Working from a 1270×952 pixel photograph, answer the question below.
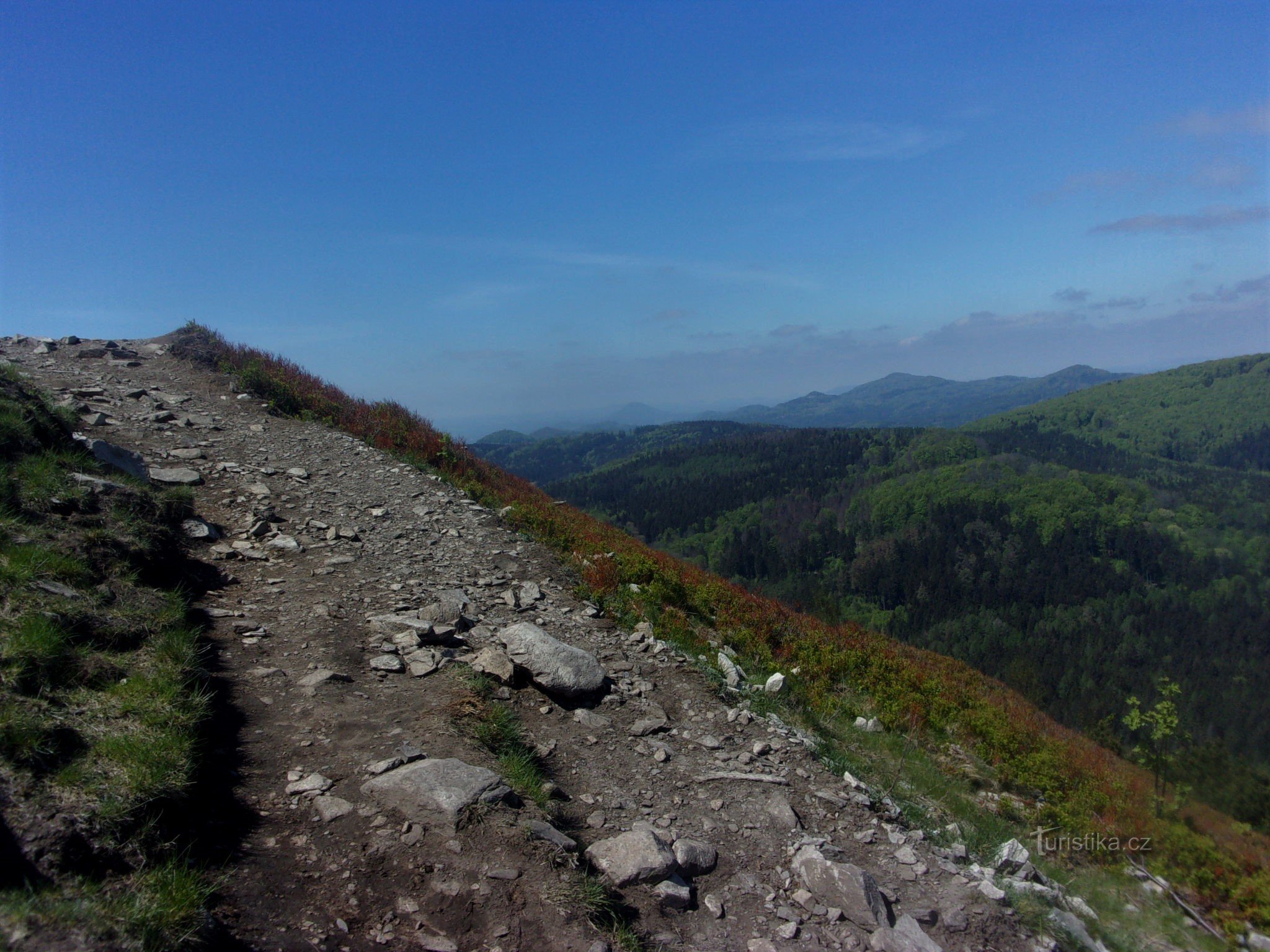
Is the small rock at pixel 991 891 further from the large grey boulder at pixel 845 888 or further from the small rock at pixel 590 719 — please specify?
the small rock at pixel 590 719

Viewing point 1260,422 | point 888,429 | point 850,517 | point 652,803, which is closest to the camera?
point 652,803

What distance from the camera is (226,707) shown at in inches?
211

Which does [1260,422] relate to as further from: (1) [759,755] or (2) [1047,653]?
(1) [759,755]

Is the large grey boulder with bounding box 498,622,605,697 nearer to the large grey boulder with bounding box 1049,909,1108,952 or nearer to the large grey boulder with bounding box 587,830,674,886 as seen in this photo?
the large grey boulder with bounding box 587,830,674,886

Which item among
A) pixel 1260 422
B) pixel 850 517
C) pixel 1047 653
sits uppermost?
pixel 1260 422

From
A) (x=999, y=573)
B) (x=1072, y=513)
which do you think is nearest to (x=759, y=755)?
(x=999, y=573)

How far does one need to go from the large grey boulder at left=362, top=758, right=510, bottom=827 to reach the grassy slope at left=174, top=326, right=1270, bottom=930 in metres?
3.94

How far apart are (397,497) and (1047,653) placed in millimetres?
90621

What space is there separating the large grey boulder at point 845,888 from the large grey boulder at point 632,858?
1.04m

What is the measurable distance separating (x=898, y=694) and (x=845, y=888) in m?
5.50

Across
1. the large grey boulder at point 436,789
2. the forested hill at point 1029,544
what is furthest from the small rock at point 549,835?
the forested hill at point 1029,544

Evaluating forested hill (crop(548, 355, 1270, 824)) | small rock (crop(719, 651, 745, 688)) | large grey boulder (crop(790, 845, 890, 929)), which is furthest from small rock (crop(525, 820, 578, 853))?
forested hill (crop(548, 355, 1270, 824))

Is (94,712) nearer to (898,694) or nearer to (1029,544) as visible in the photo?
(898,694)

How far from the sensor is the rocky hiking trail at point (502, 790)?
3695 mm
